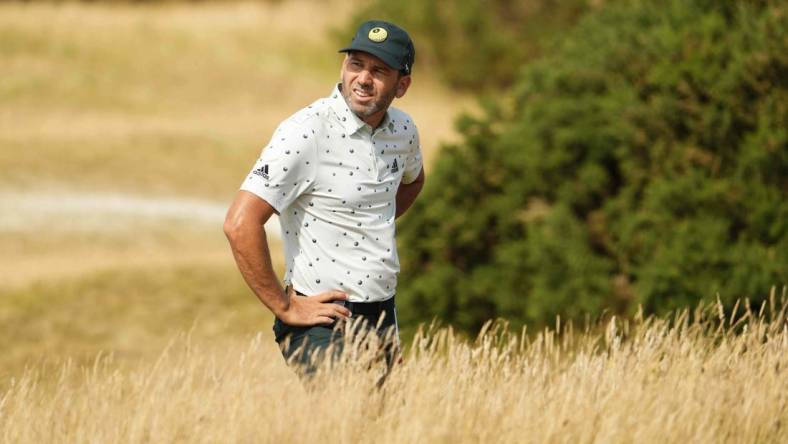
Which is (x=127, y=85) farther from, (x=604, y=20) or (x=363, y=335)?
(x=363, y=335)

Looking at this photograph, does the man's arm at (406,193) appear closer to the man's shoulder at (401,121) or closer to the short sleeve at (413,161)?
the short sleeve at (413,161)

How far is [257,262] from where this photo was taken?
5098mm

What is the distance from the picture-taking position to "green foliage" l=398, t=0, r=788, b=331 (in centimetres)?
1062

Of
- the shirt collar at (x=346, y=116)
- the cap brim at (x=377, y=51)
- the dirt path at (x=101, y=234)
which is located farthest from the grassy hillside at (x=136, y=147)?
the cap brim at (x=377, y=51)

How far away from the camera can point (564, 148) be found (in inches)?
474

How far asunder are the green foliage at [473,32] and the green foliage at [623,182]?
65.0ft

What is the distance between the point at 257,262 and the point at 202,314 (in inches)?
404

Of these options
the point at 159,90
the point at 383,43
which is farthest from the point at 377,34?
the point at 159,90

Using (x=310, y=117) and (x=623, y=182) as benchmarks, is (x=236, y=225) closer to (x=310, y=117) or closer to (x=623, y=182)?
(x=310, y=117)

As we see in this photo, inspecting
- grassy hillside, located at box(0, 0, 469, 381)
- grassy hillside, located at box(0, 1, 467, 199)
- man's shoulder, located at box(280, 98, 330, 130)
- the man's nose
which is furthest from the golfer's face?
grassy hillside, located at box(0, 1, 467, 199)

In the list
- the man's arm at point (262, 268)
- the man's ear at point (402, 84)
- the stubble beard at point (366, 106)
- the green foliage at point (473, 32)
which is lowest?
the man's arm at point (262, 268)

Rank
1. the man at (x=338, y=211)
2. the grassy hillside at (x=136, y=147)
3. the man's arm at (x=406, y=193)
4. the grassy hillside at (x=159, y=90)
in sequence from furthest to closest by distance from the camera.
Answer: the grassy hillside at (x=159, y=90), the grassy hillside at (x=136, y=147), the man's arm at (x=406, y=193), the man at (x=338, y=211)

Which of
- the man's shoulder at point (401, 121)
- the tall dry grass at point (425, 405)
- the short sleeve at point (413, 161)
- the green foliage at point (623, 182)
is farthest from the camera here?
the green foliage at point (623, 182)

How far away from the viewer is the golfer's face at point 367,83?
5277 millimetres
